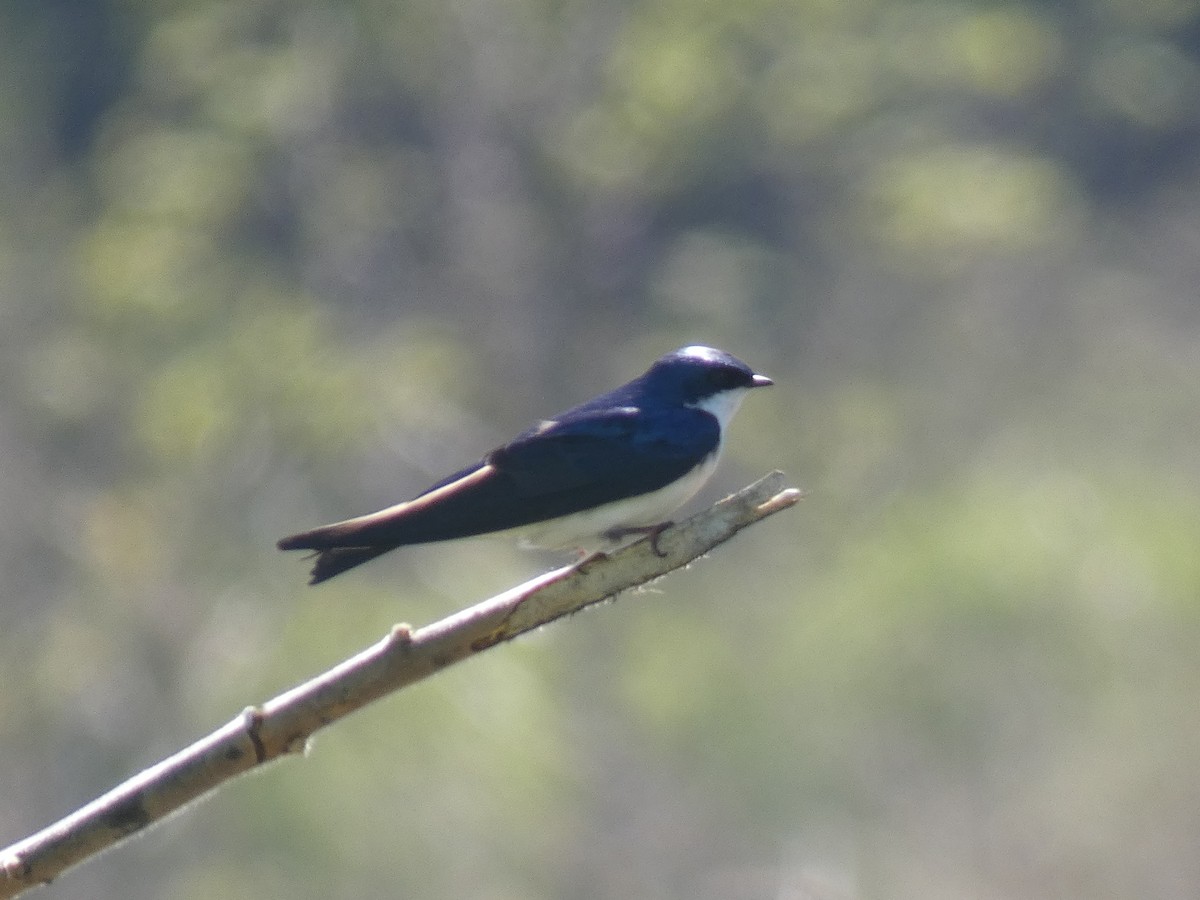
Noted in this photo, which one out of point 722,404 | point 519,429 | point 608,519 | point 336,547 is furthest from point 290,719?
point 519,429

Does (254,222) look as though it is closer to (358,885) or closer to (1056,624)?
(358,885)

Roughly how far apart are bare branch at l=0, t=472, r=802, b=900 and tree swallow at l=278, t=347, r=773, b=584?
1.57 feet

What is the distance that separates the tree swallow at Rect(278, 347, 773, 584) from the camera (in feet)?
→ 8.69

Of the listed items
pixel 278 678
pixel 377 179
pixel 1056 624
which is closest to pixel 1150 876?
pixel 1056 624

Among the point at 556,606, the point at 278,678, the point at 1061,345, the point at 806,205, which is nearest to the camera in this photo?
the point at 556,606

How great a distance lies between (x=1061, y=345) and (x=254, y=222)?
5945 mm

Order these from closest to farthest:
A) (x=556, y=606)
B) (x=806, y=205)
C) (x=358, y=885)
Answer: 1. (x=556, y=606)
2. (x=358, y=885)
3. (x=806, y=205)

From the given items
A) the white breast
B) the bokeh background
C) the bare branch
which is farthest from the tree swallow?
the bokeh background

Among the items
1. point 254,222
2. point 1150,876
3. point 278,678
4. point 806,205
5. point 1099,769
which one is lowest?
point 1150,876

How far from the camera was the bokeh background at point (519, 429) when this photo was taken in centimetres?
885

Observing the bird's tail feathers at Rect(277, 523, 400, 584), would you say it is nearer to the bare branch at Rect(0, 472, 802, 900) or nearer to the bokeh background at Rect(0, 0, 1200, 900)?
the bare branch at Rect(0, 472, 802, 900)

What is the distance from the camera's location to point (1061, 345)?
1300cm

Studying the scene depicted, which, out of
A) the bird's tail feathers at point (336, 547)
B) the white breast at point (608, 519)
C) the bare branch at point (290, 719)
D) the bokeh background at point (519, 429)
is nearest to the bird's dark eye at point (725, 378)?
the white breast at point (608, 519)

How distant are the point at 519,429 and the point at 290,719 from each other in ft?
23.9
